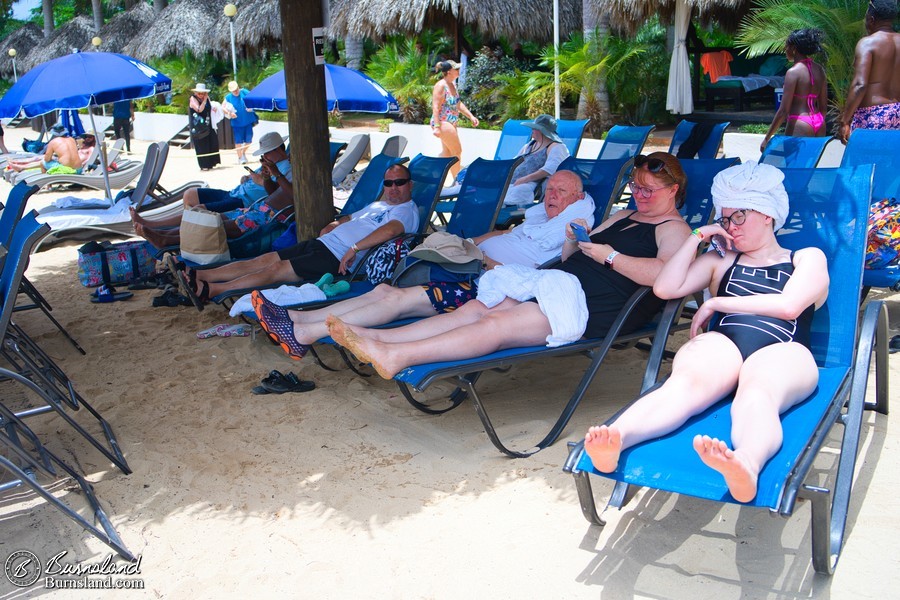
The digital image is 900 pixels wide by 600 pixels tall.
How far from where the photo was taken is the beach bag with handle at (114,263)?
638cm

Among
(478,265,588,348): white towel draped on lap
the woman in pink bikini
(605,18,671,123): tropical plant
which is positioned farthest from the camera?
(605,18,671,123): tropical plant

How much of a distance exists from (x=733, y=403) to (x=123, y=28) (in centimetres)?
2846

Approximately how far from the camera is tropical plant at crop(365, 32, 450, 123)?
1547 cm

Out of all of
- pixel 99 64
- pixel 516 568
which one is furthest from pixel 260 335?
pixel 99 64

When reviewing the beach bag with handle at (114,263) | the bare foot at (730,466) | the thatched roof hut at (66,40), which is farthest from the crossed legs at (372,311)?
the thatched roof hut at (66,40)

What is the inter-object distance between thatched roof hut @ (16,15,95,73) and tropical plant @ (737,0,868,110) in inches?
1042

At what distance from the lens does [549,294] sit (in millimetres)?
3457

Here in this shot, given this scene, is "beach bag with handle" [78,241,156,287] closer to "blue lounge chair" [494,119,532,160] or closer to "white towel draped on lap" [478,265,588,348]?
"blue lounge chair" [494,119,532,160]

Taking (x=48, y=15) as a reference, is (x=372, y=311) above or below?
below

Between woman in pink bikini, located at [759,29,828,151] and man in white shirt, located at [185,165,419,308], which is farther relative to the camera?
woman in pink bikini, located at [759,29,828,151]

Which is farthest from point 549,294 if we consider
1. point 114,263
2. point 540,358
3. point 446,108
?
point 446,108

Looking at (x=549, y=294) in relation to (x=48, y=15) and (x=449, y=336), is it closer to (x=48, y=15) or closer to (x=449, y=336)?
(x=449, y=336)

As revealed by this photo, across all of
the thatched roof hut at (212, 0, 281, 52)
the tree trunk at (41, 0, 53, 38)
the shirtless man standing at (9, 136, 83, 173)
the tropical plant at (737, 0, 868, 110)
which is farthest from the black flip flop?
the tree trunk at (41, 0, 53, 38)

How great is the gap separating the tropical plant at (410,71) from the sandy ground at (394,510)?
11716 millimetres
